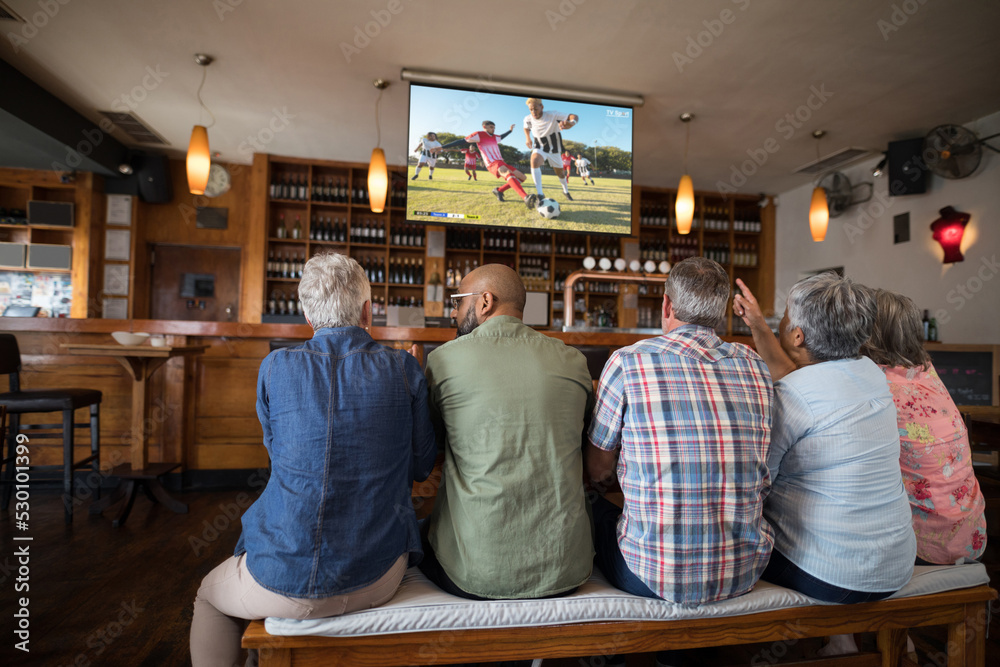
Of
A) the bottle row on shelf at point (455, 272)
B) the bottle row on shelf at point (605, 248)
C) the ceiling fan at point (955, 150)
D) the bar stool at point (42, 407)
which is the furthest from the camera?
the bottle row on shelf at point (605, 248)

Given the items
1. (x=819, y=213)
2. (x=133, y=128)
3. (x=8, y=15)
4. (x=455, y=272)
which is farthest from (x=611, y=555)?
(x=133, y=128)

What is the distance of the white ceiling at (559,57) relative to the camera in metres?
3.13

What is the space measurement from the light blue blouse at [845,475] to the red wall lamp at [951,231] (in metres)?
4.32

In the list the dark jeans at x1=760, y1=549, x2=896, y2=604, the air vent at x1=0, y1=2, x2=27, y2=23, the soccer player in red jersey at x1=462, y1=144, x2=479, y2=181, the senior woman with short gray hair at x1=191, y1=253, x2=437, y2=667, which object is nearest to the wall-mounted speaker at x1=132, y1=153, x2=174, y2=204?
the air vent at x1=0, y1=2, x2=27, y2=23

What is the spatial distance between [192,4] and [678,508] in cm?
373

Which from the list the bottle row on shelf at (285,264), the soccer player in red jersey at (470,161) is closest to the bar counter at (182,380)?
the soccer player in red jersey at (470,161)

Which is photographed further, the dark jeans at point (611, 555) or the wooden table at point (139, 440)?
the wooden table at point (139, 440)

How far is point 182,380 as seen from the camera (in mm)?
3434

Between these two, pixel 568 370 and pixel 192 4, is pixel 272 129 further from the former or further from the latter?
pixel 568 370

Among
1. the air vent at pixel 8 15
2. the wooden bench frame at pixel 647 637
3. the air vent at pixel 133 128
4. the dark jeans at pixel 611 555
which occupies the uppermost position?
the air vent at pixel 133 128

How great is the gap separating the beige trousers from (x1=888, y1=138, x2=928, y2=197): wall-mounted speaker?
17.9 ft

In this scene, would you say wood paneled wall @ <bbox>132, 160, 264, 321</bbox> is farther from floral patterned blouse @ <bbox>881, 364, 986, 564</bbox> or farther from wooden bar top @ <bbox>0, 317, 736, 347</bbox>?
floral patterned blouse @ <bbox>881, 364, 986, 564</bbox>

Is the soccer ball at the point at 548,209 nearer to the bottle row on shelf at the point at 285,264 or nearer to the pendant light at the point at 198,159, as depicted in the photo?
the pendant light at the point at 198,159

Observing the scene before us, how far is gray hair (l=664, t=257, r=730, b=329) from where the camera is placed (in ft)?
4.08
